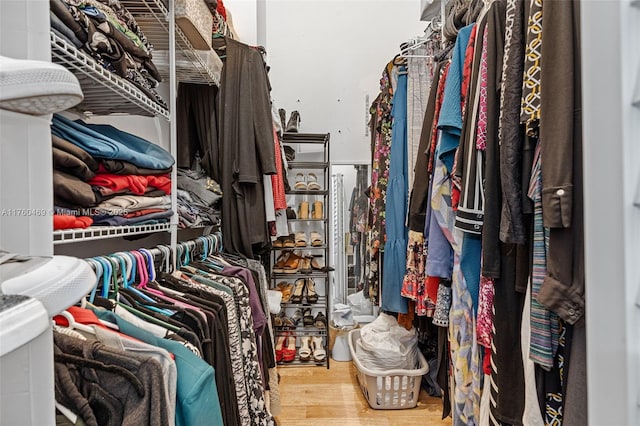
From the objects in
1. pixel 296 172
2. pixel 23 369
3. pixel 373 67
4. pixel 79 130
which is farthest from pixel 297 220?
pixel 23 369

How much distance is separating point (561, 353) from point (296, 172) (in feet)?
8.14

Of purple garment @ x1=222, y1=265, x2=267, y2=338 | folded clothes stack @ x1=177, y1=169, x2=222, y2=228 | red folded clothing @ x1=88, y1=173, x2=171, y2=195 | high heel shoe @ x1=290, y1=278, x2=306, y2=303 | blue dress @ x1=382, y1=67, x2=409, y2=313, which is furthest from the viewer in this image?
high heel shoe @ x1=290, y1=278, x2=306, y2=303

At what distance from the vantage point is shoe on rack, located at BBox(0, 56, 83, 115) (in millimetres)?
255

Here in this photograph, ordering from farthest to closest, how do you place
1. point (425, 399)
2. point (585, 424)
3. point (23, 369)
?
point (425, 399) → point (585, 424) → point (23, 369)

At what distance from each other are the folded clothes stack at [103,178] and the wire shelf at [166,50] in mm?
461

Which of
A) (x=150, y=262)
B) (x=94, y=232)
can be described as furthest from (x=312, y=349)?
(x=94, y=232)

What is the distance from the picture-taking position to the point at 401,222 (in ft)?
6.43

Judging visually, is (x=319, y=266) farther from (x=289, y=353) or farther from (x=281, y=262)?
(x=289, y=353)

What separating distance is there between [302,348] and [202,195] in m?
1.56

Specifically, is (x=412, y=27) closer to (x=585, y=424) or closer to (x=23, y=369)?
(x=585, y=424)

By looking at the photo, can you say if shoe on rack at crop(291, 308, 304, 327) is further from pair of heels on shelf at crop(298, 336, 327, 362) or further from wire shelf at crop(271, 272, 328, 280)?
wire shelf at crop(271, 272, 328, 280)

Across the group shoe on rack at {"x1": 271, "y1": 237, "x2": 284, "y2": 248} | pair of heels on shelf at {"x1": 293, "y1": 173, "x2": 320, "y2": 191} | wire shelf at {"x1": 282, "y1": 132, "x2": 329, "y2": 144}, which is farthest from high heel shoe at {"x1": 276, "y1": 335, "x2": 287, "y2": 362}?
wire shelf at {"x1": 282, "y1": 132, "x2": 329, "y2": 144}

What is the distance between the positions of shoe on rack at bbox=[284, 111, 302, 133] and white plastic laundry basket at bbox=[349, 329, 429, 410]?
1695mm

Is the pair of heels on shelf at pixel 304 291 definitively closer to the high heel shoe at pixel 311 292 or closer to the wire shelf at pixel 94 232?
the high heel shoe at pixel 311 292
